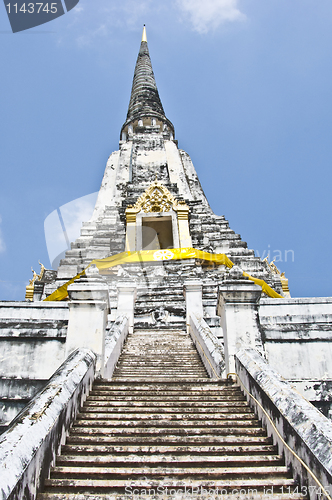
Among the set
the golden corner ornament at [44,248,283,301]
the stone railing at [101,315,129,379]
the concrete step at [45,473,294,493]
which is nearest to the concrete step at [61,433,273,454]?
the concrete step at [45,473,294,493]

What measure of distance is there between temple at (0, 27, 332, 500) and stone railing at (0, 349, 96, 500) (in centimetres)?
1

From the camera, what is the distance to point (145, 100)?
31781 mm

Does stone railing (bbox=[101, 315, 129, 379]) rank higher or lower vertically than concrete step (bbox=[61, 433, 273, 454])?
higher

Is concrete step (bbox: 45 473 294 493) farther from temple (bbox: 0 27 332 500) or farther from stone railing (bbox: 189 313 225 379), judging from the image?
stone railing (bbox: 189 313 225 379)

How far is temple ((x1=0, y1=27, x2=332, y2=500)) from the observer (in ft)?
8.79

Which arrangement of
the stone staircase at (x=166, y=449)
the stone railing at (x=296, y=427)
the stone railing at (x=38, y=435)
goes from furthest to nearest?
1. the stone staircase at (x=166, y=449)
2. the stone railing at (x=296, y=427)
3. the stone railing at (x=38, y=435)

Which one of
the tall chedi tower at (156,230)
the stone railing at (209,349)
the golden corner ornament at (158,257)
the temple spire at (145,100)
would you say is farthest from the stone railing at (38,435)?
the temple spire at (145,100)

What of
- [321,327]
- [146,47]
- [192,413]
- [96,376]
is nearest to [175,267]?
[321,327]

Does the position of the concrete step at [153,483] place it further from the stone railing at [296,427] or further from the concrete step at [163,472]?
the stone railing at [296,427]

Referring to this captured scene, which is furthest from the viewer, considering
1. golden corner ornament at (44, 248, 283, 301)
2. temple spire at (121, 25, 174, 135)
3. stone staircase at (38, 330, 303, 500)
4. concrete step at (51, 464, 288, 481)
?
temple spire at (121, 25, 174, 135)

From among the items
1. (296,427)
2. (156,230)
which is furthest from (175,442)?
(156,230)

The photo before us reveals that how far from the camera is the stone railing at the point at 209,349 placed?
5.39 metres

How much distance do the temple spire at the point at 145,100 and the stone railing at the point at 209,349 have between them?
2454 cm

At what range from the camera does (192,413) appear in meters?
3.79
